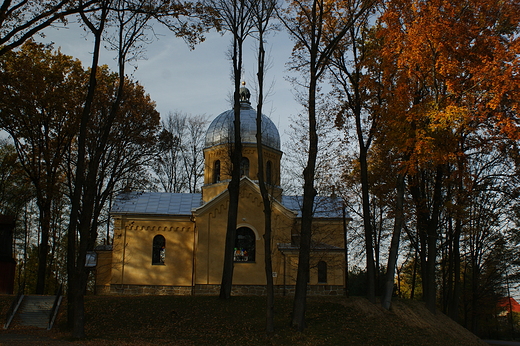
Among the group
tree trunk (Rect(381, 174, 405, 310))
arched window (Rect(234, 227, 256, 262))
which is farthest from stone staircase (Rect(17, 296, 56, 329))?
tree trunk (Rect(381, 174, 405, 310))

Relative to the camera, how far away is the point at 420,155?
47.1ft

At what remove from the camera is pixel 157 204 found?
86.8ft

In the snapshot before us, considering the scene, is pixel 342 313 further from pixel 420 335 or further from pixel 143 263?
pixel 143 263

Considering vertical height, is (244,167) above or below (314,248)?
above

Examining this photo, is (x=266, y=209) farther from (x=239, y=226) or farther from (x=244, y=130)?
(x=244, y=130)

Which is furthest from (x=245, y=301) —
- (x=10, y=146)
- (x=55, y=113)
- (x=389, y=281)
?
(x=10, y=146)

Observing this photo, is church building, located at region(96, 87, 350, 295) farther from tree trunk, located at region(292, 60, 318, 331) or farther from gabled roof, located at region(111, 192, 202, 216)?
tree trunk, located at region(292, 60, 318, 331)

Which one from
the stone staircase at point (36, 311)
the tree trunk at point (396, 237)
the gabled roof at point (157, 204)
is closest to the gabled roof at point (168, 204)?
the gabled roof at point (157, 204)

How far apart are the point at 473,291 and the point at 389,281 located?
1630 centimetres

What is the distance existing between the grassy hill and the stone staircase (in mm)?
800

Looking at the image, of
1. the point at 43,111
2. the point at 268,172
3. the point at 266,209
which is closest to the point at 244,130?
the point at 268,172

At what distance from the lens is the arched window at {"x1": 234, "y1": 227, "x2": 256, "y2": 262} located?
2375 centimetres

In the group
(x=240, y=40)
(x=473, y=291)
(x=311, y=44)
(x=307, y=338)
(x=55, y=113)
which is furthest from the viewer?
(x=473, y=291)

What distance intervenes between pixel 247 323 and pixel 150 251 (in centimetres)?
1122
